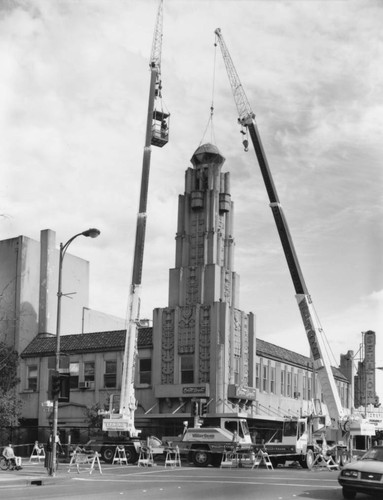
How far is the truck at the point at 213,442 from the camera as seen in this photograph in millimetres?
43094

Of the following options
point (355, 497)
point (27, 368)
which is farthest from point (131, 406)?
point (355, 497)

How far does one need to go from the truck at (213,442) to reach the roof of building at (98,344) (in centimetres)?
1535

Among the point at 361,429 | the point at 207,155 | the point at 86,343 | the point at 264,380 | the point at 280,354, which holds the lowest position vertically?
the point at 361,429

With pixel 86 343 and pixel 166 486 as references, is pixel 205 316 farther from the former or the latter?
pixel 166 486

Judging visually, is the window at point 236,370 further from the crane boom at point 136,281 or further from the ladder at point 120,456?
the ladder at point 120,456

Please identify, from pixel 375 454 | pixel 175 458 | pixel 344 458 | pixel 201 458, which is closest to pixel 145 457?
pixel 175 458

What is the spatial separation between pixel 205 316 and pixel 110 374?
9.31 metres

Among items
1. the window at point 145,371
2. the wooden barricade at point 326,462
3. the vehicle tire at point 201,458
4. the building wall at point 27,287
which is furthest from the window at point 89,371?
the wooden barricade at point 326,462

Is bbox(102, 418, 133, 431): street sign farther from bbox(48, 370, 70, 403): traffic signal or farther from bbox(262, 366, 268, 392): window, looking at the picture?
bbox(262, 366, 268, 392): window

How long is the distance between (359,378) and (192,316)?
1366 inches

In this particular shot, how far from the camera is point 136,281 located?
51344mm

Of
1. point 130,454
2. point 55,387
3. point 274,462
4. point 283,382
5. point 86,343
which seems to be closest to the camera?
point 55,387

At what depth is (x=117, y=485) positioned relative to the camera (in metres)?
26.9

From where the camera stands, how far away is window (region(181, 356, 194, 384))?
186 feet
